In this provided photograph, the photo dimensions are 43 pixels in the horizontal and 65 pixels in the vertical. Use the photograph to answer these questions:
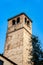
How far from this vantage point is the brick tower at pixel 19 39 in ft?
66.5

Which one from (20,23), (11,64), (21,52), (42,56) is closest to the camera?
(42,56)

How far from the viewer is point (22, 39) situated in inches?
846

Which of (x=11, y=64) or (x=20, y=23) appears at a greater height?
(x=20, y=23)

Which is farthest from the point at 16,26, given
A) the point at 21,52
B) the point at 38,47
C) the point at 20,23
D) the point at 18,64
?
the point at 38,47

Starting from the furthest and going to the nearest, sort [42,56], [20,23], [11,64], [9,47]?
1. [20,23]
2. [9,47]
3. [11,64]
4. [42,56]

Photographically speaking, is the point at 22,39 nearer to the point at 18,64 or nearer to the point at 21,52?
the point at 21,52

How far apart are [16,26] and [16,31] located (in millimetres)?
1035

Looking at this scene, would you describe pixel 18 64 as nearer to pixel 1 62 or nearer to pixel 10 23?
pixel 1 62

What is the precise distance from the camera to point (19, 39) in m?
21.9

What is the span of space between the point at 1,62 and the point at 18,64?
7.62 feet

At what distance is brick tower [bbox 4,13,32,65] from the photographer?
20263 mm

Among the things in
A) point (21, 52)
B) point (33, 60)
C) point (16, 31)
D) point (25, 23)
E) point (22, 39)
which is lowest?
point (33, 60)

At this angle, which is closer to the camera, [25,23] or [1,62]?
[1,62]

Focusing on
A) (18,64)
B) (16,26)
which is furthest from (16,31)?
(18,64)
